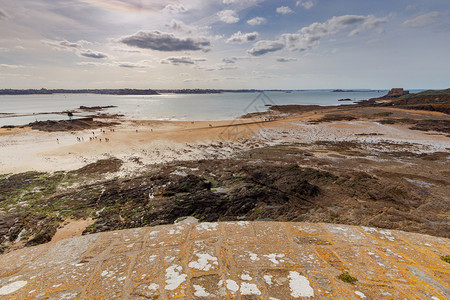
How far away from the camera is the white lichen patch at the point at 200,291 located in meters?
3.28

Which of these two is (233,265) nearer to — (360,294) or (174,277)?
(174,277)

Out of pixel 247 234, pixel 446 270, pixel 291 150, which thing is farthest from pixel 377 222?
pixel 291 150

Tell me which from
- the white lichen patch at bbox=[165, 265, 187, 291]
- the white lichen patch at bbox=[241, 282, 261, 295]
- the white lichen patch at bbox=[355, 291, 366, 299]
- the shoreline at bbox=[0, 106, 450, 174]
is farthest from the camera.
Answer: the shoreline at bbox=[0, 106, 450, 174]

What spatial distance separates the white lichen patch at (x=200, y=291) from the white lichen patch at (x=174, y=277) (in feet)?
1.09

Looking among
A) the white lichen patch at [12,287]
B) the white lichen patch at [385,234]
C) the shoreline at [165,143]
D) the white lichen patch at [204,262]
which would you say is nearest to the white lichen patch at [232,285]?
the white lichen patch at [204,262]

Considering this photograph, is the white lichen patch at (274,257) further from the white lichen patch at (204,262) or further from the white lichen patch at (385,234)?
the white lichen patch at (385,234)

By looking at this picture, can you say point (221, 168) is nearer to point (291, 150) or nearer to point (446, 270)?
point (291, 150)

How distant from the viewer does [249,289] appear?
11.1ft

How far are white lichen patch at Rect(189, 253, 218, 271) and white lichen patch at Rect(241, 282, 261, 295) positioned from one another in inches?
31.5

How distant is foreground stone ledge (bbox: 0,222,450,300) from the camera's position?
336cm

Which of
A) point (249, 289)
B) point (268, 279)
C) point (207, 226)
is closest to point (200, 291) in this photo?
point (249, 289)

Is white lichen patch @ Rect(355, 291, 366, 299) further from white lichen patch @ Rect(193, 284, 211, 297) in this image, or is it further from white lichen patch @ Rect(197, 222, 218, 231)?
white lichen patch @ Rect(197, 222, 218, 231)

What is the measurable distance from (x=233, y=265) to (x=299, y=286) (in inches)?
52.3

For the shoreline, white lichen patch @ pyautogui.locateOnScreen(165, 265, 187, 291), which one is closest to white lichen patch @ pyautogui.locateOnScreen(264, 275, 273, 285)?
white lichen patch @ pyautogui.locateOnScreen(165, 265, 187, 291)
